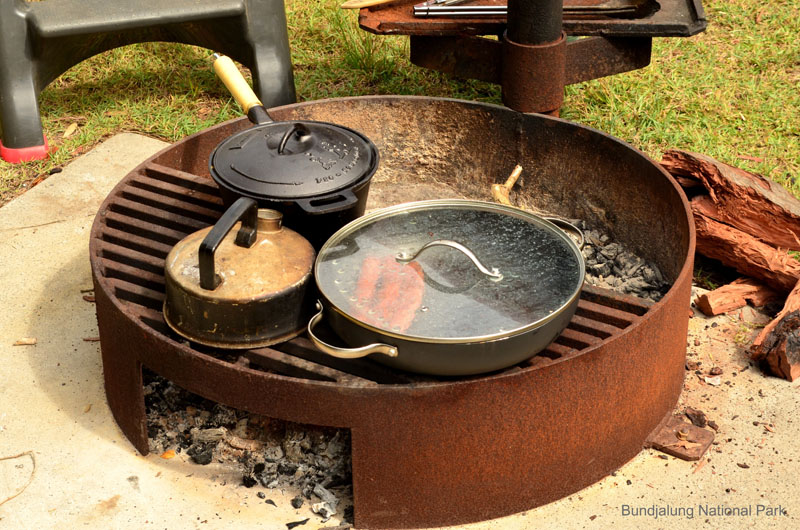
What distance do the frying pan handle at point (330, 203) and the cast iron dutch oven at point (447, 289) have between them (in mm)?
79

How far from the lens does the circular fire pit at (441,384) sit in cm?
238

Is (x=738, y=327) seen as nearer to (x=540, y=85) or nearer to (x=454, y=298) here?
(x=540, y=85)

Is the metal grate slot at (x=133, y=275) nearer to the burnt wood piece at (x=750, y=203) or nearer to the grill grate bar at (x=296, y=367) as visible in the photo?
the grill grate bar at (x=296, y=367)

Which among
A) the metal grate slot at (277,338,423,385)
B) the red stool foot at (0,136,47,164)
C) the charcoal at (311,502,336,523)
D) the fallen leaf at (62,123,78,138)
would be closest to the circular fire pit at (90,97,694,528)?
the metal grate slot at (277,338,423,385)

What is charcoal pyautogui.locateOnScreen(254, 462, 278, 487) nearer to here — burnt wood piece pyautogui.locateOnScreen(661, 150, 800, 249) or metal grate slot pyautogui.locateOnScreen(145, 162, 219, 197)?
metal grate slot pyautogui.locateOnScreen(145, 162, 219, 197)

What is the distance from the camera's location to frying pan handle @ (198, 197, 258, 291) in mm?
2371

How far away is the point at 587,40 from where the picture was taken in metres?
3.62

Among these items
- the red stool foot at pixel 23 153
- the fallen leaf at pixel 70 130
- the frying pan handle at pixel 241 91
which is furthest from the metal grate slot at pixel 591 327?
the fallen leaf at pixel 70 130

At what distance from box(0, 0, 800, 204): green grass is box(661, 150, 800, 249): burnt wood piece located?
65 cm

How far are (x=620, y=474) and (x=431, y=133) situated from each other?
168 cm

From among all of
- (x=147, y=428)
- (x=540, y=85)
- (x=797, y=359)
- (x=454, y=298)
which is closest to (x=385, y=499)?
(x=454, y=298)

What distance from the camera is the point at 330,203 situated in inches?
107

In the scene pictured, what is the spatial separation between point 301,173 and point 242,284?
1.40 ft

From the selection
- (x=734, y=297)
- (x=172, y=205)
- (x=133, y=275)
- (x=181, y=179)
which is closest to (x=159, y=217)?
(x=172, y=205)
